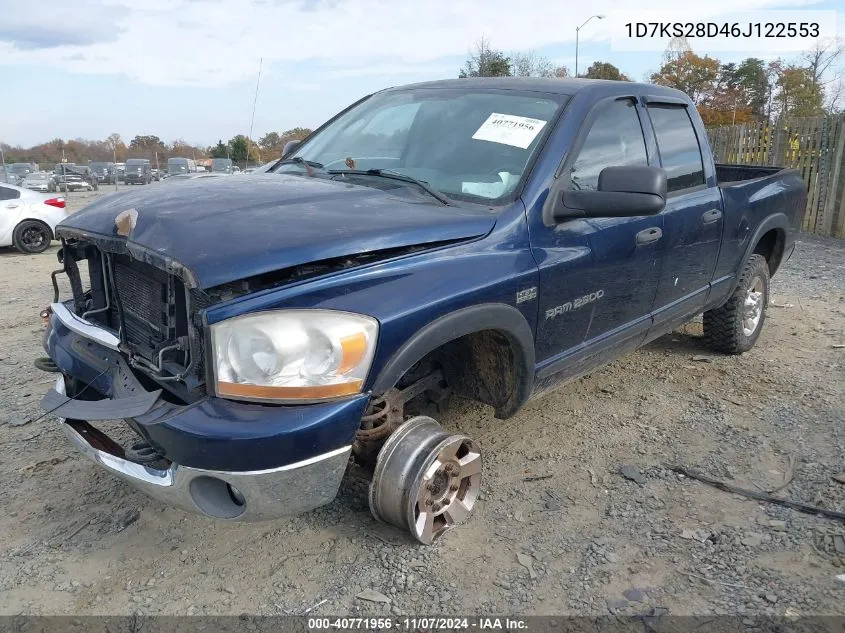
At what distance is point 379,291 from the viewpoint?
218 centimetres

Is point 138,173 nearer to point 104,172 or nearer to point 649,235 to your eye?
point 104,172

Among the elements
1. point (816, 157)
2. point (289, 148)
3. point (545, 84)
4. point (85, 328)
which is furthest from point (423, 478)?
point (816, 157)

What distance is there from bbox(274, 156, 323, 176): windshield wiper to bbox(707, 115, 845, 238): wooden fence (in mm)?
8624

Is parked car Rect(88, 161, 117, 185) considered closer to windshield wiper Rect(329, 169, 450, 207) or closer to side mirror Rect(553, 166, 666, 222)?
windshield wiper Rect(329, 169, 450, 207)

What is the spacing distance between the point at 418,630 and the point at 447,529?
0.52 metres

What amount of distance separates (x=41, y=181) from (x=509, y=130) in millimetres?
29408

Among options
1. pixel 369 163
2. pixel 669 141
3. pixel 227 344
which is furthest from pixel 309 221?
pixel 669 141

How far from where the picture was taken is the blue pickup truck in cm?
204

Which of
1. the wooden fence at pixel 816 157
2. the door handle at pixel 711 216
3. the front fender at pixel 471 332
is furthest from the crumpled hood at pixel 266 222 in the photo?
the wooden fence at pixel 816 157

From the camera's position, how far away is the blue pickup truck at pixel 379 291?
204cm

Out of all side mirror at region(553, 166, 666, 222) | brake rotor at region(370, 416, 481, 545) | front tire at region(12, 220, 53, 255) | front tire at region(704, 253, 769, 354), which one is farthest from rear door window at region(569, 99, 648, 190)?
front tire at region(12, 220, 53, 255)

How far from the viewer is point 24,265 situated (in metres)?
9.62

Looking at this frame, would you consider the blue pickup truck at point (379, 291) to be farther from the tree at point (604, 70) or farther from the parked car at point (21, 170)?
the tree at point (604, 70)

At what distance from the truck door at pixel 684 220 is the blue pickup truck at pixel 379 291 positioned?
0.07 ft
